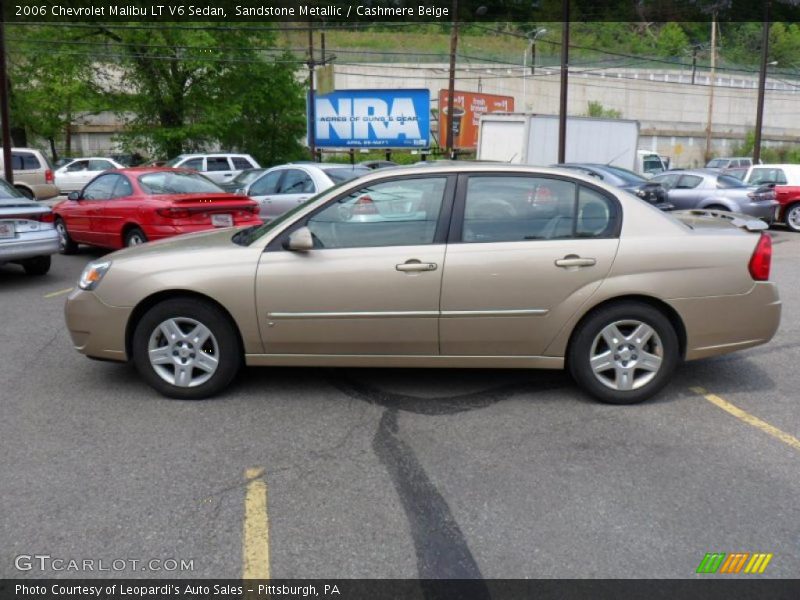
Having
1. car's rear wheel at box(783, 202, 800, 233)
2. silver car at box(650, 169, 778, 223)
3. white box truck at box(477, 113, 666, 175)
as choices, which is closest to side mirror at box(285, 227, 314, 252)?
silver car at box(650, 169, 778, 223)

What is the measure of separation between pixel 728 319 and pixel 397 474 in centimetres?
255

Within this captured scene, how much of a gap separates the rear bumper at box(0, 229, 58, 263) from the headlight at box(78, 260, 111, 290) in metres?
4.85

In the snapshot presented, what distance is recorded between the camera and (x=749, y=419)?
4.80m

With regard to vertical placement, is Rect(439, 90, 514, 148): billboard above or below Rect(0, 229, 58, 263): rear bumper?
above

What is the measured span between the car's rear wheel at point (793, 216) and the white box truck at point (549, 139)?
7.12 m

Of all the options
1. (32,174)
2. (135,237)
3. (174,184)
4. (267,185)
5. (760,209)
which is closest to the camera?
(135,237)

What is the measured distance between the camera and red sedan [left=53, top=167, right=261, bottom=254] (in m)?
10.2

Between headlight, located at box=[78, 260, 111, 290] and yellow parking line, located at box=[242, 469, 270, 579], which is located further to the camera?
headlight, located at box=[78, 260, 111, 290]

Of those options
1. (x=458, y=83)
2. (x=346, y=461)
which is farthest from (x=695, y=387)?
(x=458, y=83)

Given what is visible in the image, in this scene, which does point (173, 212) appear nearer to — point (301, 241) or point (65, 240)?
point (65, 240)

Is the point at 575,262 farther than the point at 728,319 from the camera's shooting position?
No

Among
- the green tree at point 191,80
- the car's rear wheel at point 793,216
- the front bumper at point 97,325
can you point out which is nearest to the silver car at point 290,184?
the front bumper at point 97,325

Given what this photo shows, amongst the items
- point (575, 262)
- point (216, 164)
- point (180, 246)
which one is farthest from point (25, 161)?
point (575, 262)

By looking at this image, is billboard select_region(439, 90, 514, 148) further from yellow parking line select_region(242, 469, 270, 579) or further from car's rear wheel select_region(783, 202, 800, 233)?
yellow parking line select_region(242, 469, 270, 579)
